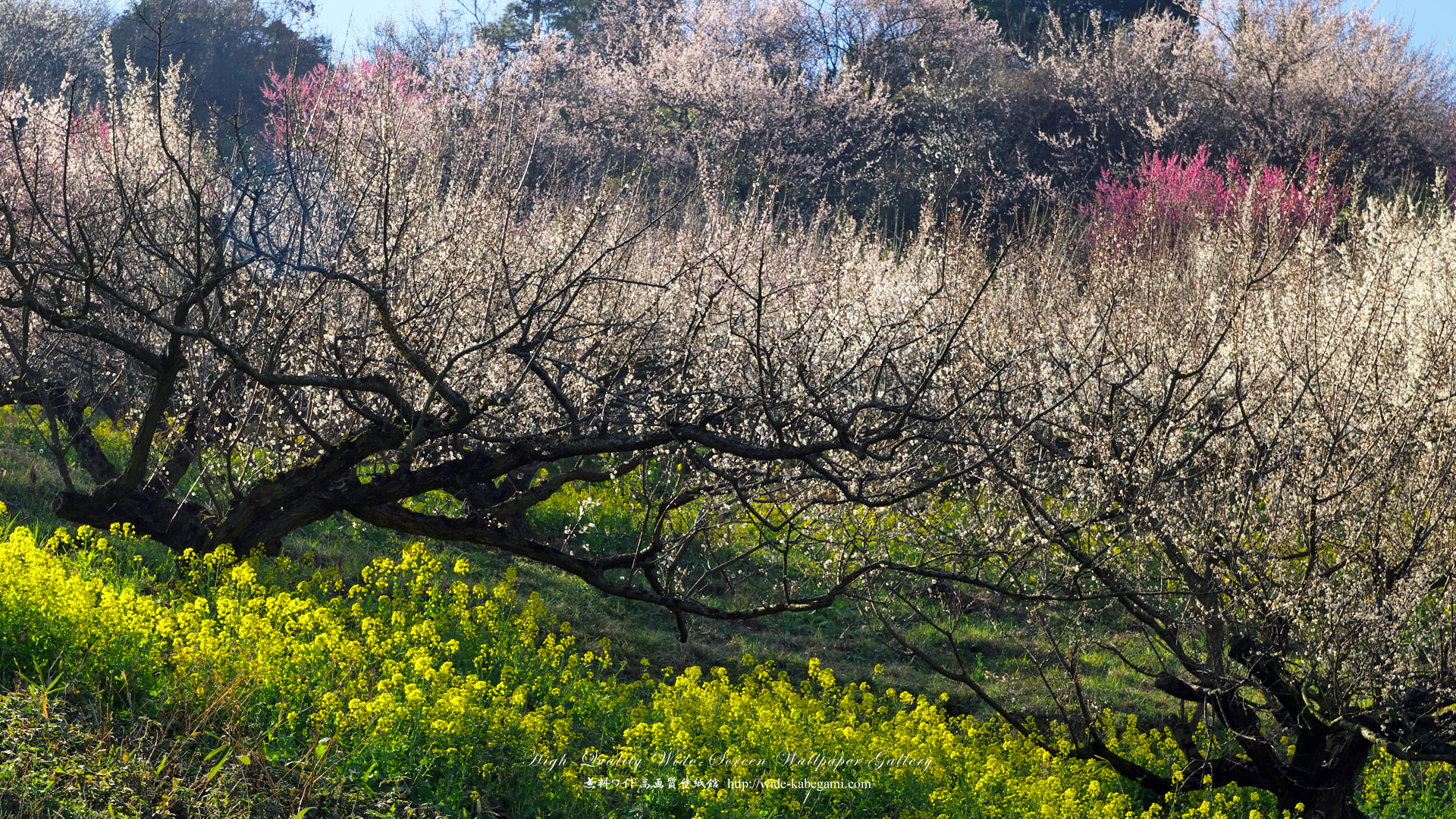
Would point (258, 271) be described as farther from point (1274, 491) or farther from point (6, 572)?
point (1274, 491)

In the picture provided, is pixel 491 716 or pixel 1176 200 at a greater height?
pixel 1176 200

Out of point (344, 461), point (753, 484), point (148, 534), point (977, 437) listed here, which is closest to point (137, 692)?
point (344, 461)

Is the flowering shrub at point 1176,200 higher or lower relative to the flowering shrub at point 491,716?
higher

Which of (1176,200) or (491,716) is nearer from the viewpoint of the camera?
(491,716)

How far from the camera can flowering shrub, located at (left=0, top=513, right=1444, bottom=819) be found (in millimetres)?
4508

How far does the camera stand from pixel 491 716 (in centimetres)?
504

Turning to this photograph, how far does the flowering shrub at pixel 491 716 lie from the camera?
451cm

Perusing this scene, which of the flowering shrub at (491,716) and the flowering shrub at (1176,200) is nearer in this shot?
the flowering shrub at (491,716)

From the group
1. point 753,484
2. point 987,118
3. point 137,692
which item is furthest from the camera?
point 987,118

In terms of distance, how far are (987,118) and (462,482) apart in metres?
20.5

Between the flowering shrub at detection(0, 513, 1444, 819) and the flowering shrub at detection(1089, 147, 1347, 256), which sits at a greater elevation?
the flowering shrub at detection(1089, 147, 1347, 256)

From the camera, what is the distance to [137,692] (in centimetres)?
451

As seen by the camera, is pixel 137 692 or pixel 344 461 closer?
pixel 137 692

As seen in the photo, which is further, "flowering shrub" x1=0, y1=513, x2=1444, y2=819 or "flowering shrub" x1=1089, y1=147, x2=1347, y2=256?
"flowering shrub" x1=1089, y1=147, x2=1347, y2=256
